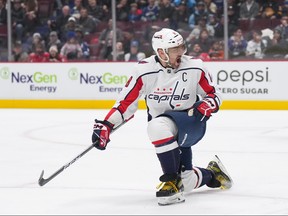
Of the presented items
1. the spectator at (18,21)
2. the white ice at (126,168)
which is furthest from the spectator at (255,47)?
the spectator at (18,21)

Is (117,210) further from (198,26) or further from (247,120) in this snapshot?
(198,26)

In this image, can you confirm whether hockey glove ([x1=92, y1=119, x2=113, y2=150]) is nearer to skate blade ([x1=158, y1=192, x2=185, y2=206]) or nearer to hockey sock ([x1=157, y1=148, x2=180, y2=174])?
hockey sock ([x1=157, y1=148, x2=180, y2=174])

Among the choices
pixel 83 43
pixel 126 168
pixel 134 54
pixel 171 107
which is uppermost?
pixel 171 107

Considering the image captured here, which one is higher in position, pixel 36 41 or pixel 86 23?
pixel 86 23

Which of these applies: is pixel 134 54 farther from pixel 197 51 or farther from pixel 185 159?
pixel 185 159

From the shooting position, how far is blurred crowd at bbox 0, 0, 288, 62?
408 inches

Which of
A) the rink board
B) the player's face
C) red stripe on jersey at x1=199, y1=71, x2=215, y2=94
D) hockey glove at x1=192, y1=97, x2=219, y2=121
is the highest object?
the player's face

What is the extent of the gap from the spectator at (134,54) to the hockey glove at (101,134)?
677 centimetres

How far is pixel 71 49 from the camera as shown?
445 inches

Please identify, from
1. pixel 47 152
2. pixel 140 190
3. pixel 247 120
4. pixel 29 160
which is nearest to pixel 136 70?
pixel 140 190

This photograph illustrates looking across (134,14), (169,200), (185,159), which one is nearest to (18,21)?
(134,14)

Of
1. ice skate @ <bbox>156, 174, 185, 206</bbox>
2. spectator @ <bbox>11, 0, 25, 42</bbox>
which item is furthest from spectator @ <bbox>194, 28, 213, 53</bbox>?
ice skate @ <bbox>156, 174, 185, 206</bbox>

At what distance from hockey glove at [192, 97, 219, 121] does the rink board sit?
6.12 meters

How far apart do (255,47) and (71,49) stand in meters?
2.63
